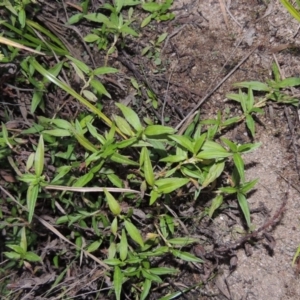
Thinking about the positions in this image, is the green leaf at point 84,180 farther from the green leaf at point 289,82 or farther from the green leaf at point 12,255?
the green leaf at point 289,82

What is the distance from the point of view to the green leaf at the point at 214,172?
2.13 m

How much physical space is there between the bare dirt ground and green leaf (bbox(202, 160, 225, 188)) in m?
0.19

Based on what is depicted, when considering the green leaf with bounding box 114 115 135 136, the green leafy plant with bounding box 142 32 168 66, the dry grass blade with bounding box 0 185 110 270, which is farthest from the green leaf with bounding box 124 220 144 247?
the green leafy plant with bounding box 142 32 168 66

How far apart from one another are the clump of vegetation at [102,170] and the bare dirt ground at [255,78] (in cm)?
9

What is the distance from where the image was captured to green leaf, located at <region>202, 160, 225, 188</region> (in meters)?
2.13

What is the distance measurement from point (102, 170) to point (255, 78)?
2.44 feet

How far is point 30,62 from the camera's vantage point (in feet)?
7.61

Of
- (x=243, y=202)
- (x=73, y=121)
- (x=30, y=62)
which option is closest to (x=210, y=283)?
(x=243, y=202)

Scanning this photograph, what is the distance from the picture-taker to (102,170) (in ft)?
7.38

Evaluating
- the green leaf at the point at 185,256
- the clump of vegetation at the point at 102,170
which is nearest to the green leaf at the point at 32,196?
the clump of vegetation at the point at 102,170

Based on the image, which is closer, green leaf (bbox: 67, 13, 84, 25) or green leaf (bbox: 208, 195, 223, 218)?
green leaf (bbox: 208, 195, 223, 218)

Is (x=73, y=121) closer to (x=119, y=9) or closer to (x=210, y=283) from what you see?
(x=119, y=9)

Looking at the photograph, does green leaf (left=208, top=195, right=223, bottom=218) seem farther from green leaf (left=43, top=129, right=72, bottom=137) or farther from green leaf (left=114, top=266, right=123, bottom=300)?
green leaf (left=43, top=129, right=72, bottom=137)

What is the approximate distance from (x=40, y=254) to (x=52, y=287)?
0.21m
